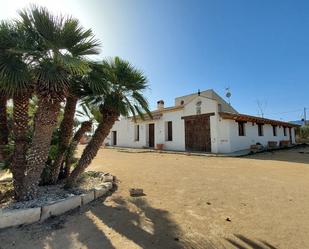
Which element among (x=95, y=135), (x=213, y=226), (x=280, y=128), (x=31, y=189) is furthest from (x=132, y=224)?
(x=280, y=128)

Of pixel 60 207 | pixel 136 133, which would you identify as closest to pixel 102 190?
pixel 60 207

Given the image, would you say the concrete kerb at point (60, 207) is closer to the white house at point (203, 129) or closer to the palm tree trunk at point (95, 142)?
the palm tree trunk at point (95, 142)

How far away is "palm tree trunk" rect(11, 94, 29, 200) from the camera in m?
4.61

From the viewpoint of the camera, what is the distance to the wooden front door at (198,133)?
716 inches

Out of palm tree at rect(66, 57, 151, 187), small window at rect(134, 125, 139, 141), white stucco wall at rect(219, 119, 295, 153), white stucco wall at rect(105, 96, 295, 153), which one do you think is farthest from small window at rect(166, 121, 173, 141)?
palm tree at rect(66, 57, 151, 187)

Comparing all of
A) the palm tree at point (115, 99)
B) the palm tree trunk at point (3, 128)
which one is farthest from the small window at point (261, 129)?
the palm tree trunk at point (3, 128)

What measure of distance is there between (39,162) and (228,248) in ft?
12.2

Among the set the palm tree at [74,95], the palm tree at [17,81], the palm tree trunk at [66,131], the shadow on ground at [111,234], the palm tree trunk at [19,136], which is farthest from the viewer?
the palm tree trunk at [66,131]

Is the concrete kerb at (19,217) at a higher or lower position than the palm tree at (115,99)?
lower

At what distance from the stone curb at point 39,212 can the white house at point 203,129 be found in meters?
10.8

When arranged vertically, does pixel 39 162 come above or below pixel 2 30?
below

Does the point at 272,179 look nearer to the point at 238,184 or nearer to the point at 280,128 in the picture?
the point at 238,184

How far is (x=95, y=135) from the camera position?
18.8 ft

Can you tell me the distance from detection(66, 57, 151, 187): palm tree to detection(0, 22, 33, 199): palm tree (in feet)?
4.29
